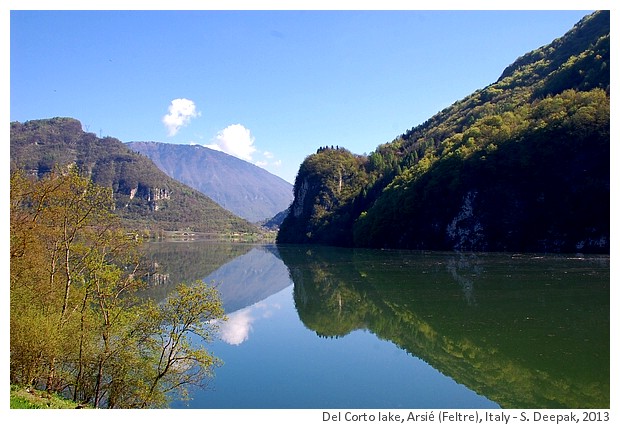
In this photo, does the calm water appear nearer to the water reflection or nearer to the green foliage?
the water reflection

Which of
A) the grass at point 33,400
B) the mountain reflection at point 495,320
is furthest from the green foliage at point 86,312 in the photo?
the mountain reflection at point 495,320

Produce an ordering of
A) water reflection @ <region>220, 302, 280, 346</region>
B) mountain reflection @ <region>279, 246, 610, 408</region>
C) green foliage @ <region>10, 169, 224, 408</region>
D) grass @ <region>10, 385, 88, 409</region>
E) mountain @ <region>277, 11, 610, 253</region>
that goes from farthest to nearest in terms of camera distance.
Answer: mountain @ <region>277, 11, 610, 253</region>, water reflection @ <region>220, 302, 280, 346</region>, mountain reflection @ <region>279, 246, 610, 408</region>, green foliage @ <region>10, 169, 224, 408</region>, grass @ <region>10, 385, 88, 409</region>

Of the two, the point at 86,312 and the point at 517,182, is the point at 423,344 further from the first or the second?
the point at 517,182

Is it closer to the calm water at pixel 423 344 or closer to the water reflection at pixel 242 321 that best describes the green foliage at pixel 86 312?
the calm water at pixel 423 344

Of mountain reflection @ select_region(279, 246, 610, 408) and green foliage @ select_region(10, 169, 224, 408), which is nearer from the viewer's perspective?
green foliage @ select_region(10, 169, 224, 408)

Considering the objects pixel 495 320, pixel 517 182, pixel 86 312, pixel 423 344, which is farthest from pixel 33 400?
pixel 517 182

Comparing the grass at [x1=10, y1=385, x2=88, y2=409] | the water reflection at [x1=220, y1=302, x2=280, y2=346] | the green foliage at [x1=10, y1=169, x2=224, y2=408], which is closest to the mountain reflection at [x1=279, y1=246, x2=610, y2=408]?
the water reflection at [x1=220, y1=302, x2=280, y2=346]
